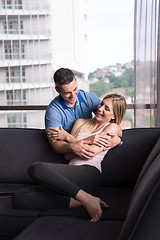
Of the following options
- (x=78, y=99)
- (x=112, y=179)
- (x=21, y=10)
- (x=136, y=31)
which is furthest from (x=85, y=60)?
(x=112, y=179)

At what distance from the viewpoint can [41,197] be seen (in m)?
1.67

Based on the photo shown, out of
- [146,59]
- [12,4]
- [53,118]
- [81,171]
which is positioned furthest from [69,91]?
[12,4]

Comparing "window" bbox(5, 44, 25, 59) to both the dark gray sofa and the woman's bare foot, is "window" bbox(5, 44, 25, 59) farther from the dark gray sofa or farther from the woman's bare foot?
the woman's bare foot

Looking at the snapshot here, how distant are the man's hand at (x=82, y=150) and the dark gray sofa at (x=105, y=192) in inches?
6.0

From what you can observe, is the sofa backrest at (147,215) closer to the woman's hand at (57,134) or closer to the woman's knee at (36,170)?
the woman's knee at (36,170)

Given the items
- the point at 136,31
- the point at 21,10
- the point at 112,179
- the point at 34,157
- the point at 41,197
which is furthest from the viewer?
the point at 21,10

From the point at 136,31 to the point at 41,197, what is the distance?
88.9 inches

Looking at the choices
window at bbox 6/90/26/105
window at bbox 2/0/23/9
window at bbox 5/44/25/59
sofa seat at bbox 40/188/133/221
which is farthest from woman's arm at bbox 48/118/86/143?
window at bbox 2/0/23/9

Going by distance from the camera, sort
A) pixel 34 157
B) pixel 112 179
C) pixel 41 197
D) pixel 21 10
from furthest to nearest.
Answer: pixel 21 10 < pixel 34 157 < pixel 112 179 < pixel 41 197

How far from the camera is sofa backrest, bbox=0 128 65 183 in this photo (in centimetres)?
206

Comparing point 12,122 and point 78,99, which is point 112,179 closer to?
point 78,99

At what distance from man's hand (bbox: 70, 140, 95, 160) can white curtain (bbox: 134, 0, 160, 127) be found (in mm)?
1619

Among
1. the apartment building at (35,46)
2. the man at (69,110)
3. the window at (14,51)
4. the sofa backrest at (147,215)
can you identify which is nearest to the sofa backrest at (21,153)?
the man at (69,110)

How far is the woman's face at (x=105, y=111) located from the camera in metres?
1.96
